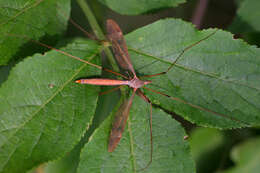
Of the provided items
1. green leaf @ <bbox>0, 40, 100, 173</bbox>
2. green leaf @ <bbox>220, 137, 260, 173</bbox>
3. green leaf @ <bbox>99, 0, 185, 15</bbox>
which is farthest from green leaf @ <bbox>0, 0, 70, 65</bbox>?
green leaf @ <bbox>220, 137, 260, 173</bbox>

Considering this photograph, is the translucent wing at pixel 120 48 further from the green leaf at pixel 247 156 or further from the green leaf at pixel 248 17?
the green leaf at pixel 247 156

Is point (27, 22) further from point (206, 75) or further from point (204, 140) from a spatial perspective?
point (204, 140)

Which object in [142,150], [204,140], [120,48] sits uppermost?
[120,48]

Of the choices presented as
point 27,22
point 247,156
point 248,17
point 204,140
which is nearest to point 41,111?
point 27,22

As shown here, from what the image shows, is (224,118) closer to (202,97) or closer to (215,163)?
(202,97)

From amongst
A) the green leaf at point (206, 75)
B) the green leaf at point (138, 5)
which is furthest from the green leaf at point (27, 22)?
the green leaf at point (206, 75)
